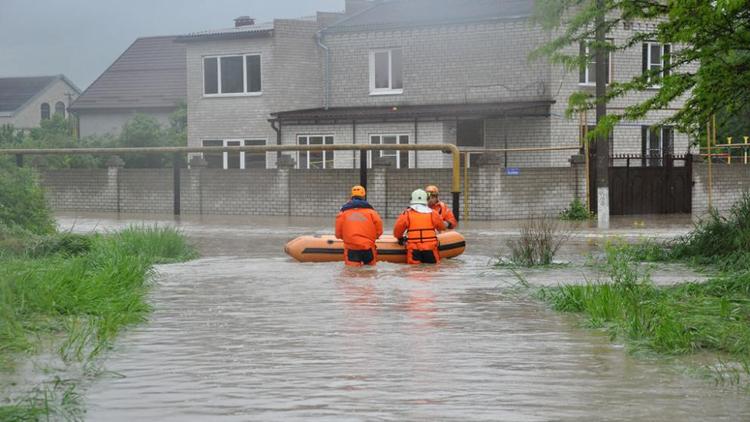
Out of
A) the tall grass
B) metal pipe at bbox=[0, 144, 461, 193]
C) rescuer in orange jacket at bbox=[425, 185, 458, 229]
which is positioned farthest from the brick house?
the tall grass

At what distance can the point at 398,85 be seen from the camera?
42.3 metres

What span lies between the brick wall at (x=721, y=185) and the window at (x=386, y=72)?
10568mm

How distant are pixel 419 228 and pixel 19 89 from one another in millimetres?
62923

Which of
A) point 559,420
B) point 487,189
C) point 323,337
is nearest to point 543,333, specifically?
point 323,337

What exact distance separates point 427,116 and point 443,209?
706 inches

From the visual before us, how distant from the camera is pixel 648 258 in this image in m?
19.3

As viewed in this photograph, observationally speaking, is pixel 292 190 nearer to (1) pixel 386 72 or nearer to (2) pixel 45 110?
(1) pixel 386 72

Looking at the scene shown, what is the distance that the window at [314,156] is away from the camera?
4162 cm

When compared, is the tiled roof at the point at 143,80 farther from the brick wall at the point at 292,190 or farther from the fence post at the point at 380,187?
the fence post at the point at 380,187

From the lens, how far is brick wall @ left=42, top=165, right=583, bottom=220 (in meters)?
32.0

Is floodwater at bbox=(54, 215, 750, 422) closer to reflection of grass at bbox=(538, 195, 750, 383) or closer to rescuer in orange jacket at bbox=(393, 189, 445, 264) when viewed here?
reflection of grass at bbox=(538, 195, 750, 383)

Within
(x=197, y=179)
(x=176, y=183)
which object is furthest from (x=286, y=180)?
(x=176, y=183)

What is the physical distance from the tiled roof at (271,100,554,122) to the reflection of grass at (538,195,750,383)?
65.9 feet

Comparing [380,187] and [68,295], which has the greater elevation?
[380,187]
